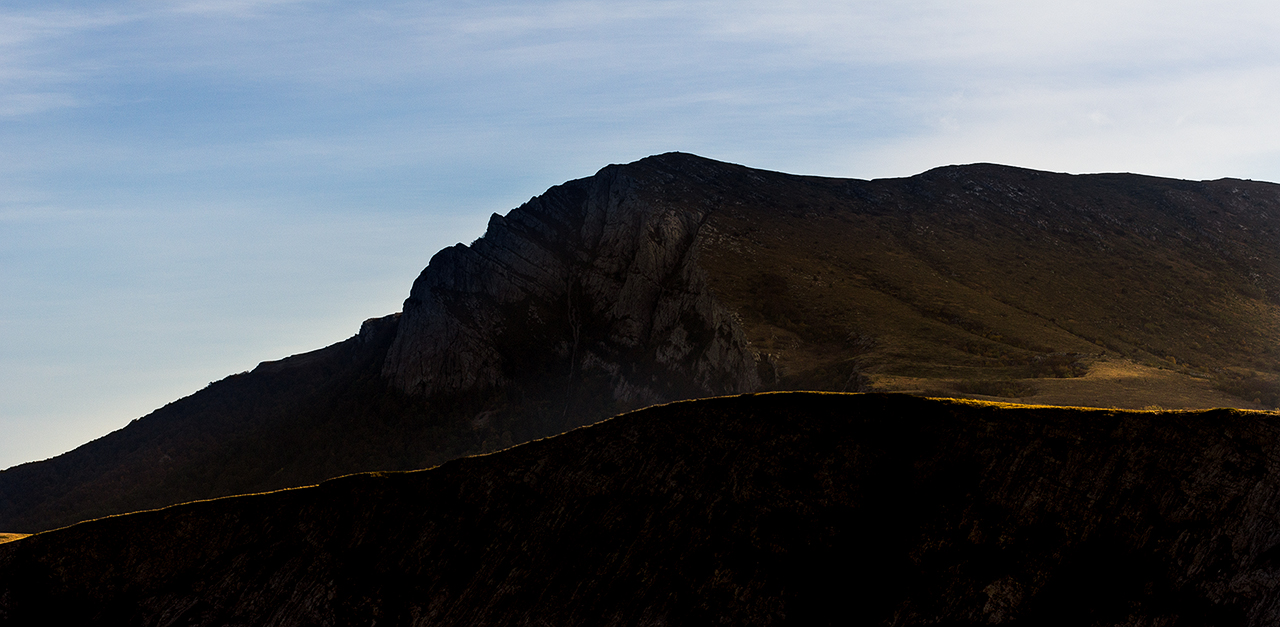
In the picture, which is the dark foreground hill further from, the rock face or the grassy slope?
the rock face

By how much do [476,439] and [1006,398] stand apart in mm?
65458

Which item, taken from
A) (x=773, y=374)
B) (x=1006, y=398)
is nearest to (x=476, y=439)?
(x=773, y=374)

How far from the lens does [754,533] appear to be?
32.7 metres

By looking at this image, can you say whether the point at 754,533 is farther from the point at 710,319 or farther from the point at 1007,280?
the point at 1007,280

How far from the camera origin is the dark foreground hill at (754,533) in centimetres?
2723

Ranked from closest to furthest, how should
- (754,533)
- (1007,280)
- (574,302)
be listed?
(754,533), (1007,280), (574,302)

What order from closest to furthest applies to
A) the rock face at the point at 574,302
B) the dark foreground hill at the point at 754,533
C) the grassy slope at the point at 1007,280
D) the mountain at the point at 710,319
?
the dark foreground hill at the point at 754,533
the grassy slope at the point at 1007,280
the mountain at the point at 710,319
the rock face at the point at 574,302

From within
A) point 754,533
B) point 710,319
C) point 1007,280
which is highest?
point 710,319

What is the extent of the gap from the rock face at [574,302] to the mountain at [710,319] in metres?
0.34

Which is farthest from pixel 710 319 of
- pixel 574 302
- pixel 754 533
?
pixel 754 533

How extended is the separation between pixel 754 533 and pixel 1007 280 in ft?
298

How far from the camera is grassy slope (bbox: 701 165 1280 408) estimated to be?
266 ft

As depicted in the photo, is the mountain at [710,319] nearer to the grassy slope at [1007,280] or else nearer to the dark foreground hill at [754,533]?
the grassy slope at [1007,280]

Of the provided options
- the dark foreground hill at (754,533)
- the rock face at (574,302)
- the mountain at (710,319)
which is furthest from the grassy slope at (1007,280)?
the dark foreground hill at (754,533)
